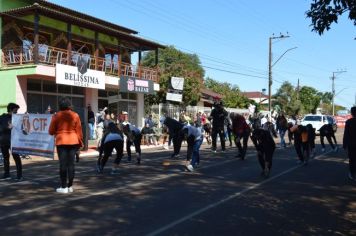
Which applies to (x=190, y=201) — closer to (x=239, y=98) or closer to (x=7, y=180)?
(x=7, y=180)

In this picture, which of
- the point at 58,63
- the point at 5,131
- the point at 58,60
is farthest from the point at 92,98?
the point at 5,131

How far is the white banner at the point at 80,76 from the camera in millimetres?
24406

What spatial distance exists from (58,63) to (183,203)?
17.9 meters

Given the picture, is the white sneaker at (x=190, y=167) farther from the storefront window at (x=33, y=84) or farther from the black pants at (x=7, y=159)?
the storefront window at (x=33, y=84)

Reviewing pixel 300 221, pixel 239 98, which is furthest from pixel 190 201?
pixel 239 98

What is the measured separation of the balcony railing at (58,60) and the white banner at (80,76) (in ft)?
2.19

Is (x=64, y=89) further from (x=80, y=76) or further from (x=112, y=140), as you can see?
(x=112, y=140)

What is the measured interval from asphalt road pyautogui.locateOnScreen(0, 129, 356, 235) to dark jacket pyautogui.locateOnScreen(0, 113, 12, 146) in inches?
35.6

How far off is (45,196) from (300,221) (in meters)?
4.72

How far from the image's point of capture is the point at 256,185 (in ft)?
35.9

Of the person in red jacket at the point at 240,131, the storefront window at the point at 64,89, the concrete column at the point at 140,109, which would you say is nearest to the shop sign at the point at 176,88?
the concrete column at the point at 140,109

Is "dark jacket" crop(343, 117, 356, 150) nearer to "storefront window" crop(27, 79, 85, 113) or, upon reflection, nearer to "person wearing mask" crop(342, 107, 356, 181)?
"person wearing mask" crop(342, 107, 356, 181)

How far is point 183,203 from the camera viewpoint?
28.8 feet

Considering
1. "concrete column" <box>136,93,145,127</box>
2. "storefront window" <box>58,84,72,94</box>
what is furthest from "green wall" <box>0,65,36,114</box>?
"concrete column" <box>136,93,145,127</box>
